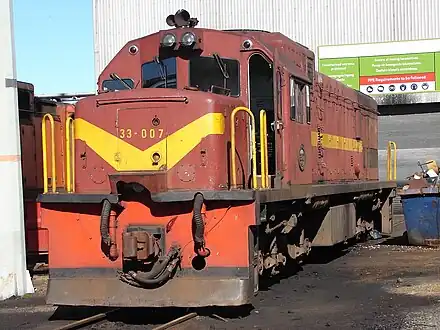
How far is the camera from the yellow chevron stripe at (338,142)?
9959mm

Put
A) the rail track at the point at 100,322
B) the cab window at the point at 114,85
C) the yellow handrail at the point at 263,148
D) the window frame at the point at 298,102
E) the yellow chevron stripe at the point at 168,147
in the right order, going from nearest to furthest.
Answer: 1. the rail track at the point at 100,322
2. the yellow chevron stripe at the point at 168,147
3. the yellow handrail at the point at 263,148
4. the cab window at the point at 114,85
5. the window frame at the point at 298,102

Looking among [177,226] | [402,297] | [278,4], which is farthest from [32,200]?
[278,4]

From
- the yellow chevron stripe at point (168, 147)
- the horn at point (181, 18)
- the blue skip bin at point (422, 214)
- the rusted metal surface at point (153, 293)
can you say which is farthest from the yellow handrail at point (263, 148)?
the blue skip bin at point (422, 214)

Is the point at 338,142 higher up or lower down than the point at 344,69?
lower down

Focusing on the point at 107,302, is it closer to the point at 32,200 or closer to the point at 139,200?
the point at 139,200

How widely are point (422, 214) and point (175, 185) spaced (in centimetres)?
750

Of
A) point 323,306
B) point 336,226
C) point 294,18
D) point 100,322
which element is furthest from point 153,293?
point 294,18

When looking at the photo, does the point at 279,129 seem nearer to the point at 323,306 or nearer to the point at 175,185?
the point at 175,185

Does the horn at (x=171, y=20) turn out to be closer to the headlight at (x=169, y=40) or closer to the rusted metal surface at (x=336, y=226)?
the headlight at (x=169, y=40)

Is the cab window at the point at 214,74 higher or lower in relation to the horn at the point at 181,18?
lower

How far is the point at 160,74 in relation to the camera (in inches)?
315

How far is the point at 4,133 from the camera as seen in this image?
9047 millimetres

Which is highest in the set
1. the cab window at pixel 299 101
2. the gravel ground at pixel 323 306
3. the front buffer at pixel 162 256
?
the cab window at pixel 299 101

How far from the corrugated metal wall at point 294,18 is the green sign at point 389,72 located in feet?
2.25
